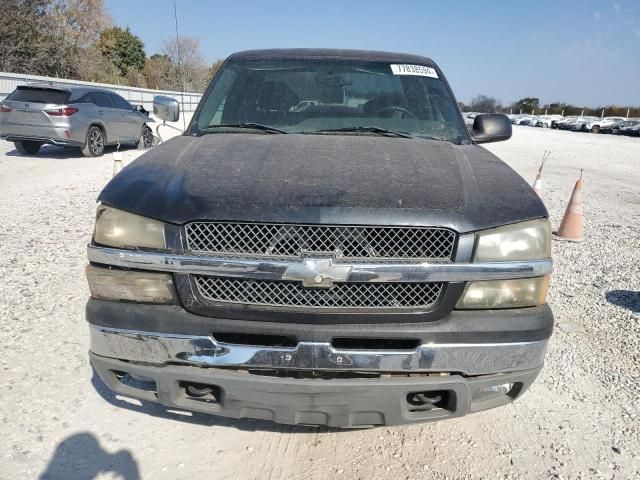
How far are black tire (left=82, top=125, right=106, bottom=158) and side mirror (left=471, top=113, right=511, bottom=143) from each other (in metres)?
10.6

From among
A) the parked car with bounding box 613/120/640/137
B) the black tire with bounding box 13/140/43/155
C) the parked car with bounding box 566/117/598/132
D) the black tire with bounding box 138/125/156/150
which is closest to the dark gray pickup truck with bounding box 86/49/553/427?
the black tire with bounding box 13/140/43/155

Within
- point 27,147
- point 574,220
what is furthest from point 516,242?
point 27,147

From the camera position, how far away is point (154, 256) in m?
1.98

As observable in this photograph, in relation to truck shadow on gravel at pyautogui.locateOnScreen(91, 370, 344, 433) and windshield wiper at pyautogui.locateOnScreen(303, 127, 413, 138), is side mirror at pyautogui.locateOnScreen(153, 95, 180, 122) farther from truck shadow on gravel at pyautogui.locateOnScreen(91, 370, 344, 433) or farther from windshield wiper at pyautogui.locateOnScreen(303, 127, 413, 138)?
truck shadow on gravel at pyautogui.locateOnScreen(91, 370, 344, 433)

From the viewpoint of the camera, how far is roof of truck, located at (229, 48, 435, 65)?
145 inches

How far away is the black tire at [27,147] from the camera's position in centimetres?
1179

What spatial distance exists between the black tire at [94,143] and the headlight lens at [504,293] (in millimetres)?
11699

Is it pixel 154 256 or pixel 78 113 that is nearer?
pixel 154 256

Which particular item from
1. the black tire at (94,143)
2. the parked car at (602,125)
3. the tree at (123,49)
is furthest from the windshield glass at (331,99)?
the parked car at (602,125)

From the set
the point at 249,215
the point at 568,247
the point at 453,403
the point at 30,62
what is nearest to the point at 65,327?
the point at 249,215

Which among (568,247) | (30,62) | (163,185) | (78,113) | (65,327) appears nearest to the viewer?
(163,185)

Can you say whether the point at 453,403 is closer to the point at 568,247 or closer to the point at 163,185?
the point at 163,185

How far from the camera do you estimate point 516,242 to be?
2.05 m

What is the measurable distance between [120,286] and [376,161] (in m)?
1.31
